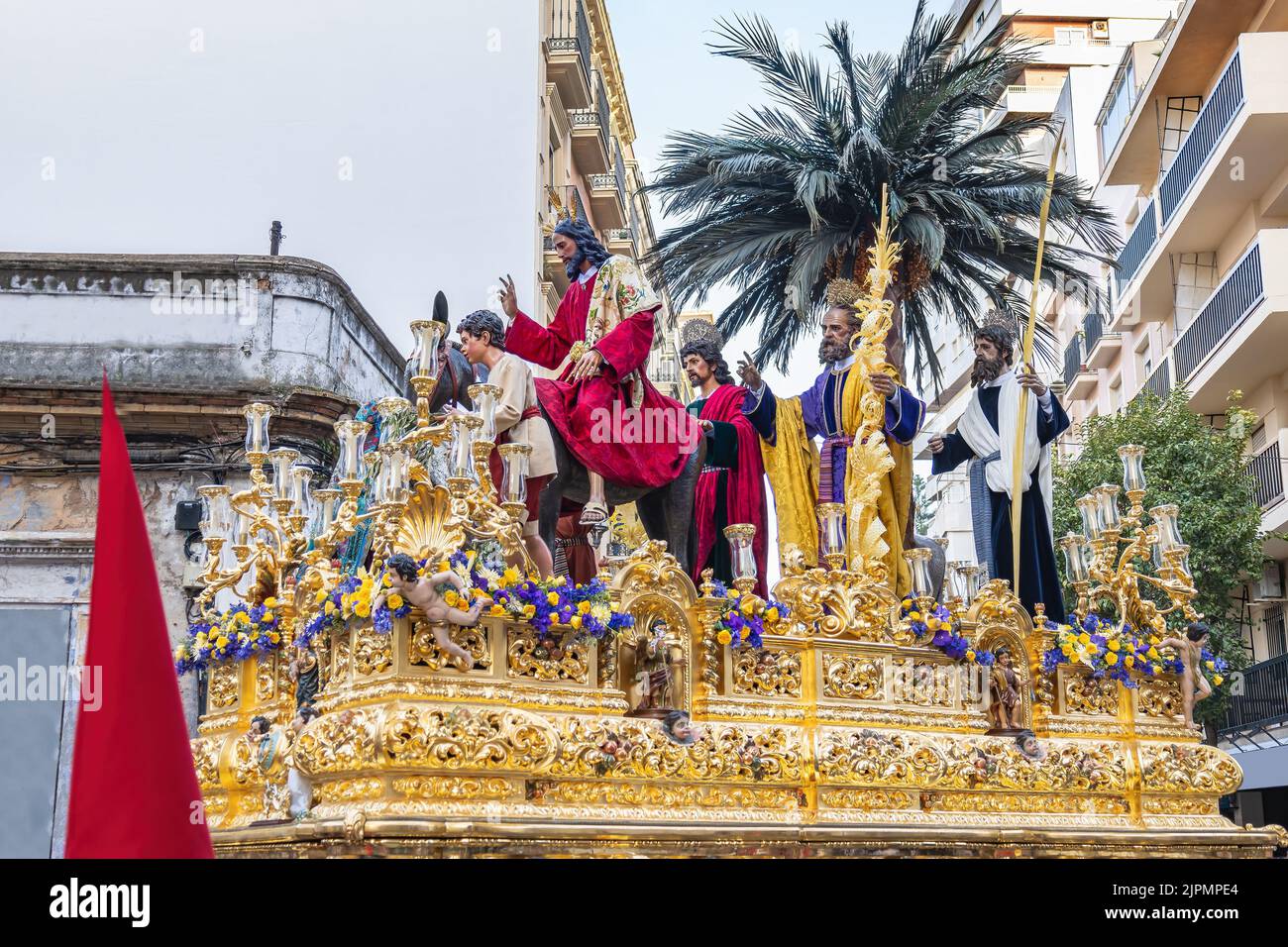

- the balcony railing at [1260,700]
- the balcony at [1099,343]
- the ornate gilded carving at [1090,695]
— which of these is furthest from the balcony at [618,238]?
the ornate gilded carving at [1090,695]

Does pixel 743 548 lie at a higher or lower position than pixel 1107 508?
lower

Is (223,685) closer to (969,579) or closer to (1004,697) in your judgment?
(1004,697)

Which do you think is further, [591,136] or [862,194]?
[591,136]

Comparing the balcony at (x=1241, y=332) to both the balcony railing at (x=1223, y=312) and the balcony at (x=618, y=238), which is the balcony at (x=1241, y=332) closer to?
the balcony railing at (x=1223, y=312)

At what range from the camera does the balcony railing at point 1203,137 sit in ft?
76.6

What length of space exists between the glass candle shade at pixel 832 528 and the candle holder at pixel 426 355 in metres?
2.70

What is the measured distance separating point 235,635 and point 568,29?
1811cm

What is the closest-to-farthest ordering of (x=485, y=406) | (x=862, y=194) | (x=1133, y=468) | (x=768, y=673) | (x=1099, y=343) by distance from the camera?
(x=485, y=406) < (x=768, y=673) < (x=1133, y=468) < (x=862, y=194) < (x=1099, y=343)

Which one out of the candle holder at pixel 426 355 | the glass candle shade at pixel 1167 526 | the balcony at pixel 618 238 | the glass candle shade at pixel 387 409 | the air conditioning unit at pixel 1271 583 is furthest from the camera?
the balcony at pixel 618 238

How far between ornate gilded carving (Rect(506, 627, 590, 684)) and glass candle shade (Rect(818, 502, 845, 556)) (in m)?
2.02

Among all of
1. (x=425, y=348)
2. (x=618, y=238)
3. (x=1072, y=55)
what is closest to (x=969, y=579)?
(x=425, y=348)

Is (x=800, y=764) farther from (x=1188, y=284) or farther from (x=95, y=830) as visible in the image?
(x=1188, y=284)

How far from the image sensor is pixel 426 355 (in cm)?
841
